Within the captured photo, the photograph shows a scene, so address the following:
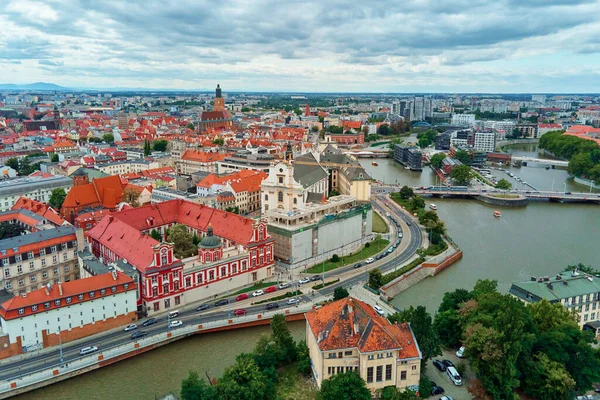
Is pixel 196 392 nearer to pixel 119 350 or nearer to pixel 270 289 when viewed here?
pixel 119 350

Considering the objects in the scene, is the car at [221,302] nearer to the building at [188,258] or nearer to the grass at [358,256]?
the building at [188,258]

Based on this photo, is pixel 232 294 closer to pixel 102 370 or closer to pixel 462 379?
pixel 102 370

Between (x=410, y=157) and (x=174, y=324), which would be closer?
(x=174, y=324)

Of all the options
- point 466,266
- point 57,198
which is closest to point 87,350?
point 466,266

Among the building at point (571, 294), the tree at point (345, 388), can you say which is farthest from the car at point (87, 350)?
the building at point (571, 294)

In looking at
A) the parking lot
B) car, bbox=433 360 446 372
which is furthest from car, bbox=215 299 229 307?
car, bbox=433 360 446 372

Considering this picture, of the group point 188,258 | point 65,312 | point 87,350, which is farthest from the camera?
point 188,258

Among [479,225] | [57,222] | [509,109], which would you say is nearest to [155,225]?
[57,222]

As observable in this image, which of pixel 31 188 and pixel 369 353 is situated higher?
pixel 31 188
